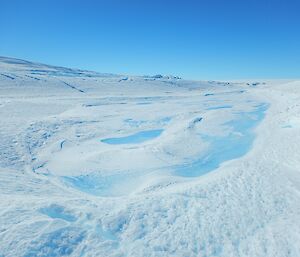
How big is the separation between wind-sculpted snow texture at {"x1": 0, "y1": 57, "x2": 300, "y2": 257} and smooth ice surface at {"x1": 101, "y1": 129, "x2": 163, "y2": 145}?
0.05 meters

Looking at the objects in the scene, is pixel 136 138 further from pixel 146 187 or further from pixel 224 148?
pixel 146 187

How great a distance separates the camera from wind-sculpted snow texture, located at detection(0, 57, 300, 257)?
560 centimetres

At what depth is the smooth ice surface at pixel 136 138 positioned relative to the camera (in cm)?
1362

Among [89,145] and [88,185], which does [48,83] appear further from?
[88,185]

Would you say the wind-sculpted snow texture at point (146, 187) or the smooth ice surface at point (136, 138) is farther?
the smooth ice surface at point (136, 138)

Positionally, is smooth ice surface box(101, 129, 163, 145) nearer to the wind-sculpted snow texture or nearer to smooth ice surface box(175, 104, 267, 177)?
the wind-sculpted snow texture

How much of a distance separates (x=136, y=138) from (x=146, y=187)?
19.1 ft

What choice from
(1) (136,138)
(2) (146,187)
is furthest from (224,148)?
(2) (146,187)

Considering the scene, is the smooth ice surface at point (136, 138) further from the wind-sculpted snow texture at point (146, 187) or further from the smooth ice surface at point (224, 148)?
the smooth ice surface at point (224, 148)

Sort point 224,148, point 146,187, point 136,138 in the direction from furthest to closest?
point 136,138
point 224,148
point 146,187

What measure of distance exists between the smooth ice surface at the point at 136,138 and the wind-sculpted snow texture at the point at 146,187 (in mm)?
50

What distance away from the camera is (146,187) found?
8.71 meters

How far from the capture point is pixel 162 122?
1814 centimetres

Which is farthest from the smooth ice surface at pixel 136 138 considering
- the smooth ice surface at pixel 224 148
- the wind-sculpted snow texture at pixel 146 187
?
the smooth ice surface at pixel 224 148
